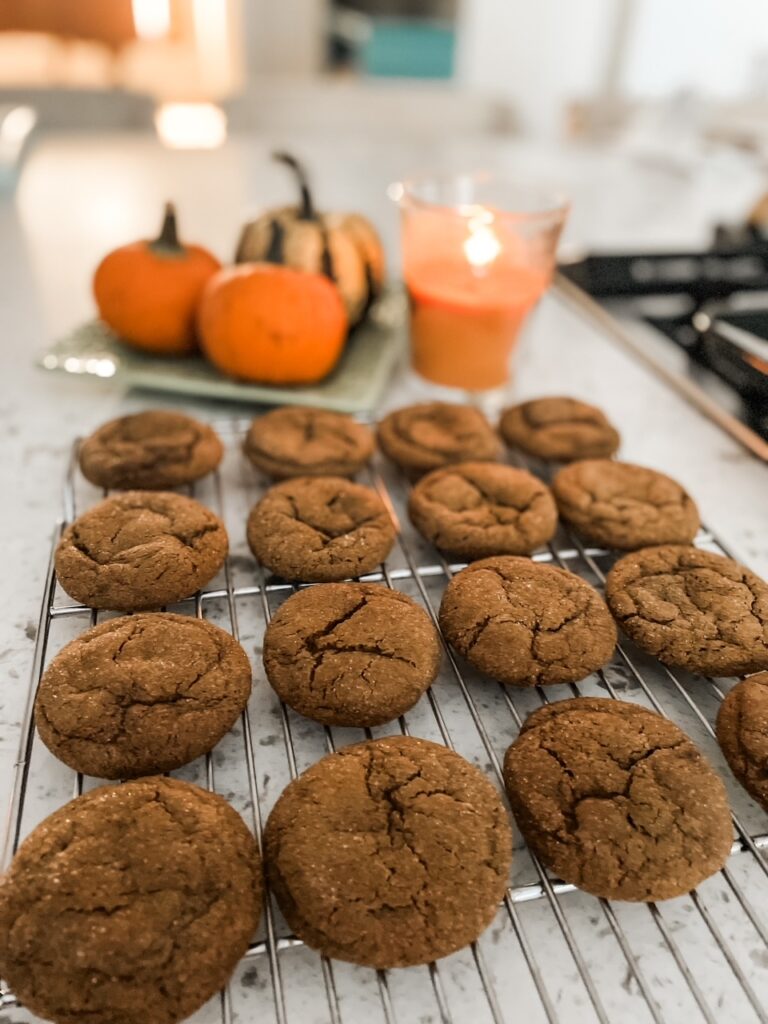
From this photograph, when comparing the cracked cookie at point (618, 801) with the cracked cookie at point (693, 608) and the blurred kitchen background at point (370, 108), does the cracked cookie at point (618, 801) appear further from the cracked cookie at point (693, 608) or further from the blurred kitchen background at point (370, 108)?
the blurred kitchen background at point (370, 108)

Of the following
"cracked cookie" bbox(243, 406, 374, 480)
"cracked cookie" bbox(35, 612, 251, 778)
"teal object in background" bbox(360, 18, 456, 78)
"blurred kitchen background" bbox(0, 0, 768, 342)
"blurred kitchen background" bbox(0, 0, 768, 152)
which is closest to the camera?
"cracked cookie" bbox(35, 612, 251, 778)

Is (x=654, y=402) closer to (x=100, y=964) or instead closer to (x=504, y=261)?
(x=504, y=261)

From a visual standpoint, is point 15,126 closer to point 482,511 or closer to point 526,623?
point 482,511

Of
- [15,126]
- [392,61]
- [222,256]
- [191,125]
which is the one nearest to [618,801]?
[222,256]

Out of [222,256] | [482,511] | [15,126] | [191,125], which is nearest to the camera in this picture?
[482,511]

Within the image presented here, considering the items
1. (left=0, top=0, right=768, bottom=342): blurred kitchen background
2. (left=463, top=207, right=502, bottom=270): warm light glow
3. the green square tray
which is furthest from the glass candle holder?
(left=0, top=0, right=768, bottom=342): blurred kitchen background

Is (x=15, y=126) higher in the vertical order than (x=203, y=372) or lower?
higher

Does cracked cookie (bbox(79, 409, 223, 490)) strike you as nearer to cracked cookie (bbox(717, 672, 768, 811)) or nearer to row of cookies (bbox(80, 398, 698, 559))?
row of cookies (bbox(80, 398, 698, 559))
